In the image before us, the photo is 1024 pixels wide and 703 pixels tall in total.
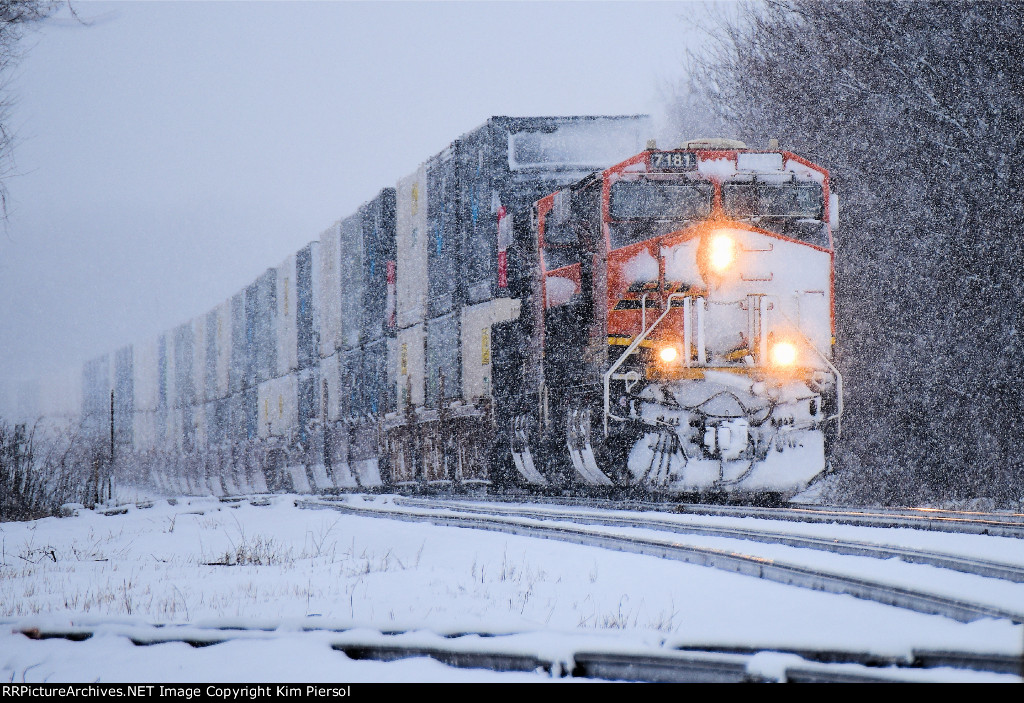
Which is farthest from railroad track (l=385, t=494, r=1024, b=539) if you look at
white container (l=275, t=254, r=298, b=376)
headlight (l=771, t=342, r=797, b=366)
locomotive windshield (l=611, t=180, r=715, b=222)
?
white container (l=275, t=254, r=298, b=376)

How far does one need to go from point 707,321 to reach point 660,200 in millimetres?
1390

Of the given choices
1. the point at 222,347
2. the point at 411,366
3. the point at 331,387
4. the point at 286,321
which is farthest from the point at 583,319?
the point at 222,347

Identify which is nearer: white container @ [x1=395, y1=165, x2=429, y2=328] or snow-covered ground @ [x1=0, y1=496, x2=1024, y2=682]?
snow-covered ground @ [x1=0, y1=496, x2=1024, y2=682]

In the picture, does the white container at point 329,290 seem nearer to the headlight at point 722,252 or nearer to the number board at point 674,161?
the number board at point 674,161

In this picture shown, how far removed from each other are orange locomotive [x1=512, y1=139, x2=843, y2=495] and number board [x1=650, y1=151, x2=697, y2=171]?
15 mm

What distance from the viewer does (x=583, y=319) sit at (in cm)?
1160

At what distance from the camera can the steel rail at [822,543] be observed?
17.6 feet

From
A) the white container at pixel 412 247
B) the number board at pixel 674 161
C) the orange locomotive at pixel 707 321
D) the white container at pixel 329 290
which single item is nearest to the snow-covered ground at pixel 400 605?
the orange locomotive at pixel 707 321

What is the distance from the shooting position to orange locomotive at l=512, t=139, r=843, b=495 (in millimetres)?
10539

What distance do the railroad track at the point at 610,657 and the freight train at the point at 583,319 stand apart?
685cm

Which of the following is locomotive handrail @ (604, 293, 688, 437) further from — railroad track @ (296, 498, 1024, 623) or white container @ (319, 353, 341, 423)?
white container @ (319, 353, 341, 423)

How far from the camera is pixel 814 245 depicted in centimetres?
1110
